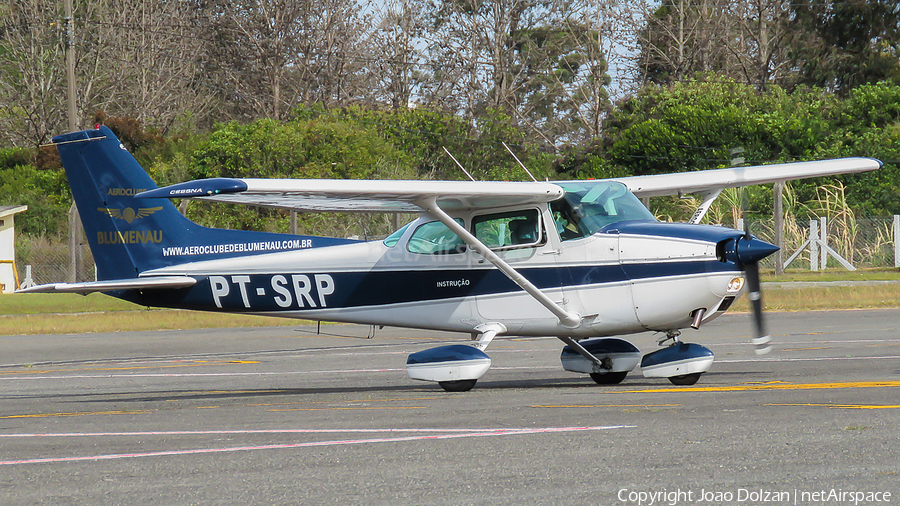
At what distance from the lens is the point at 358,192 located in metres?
9.44

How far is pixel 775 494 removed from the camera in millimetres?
4723

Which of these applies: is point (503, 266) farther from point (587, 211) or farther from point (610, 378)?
point (610, 378)

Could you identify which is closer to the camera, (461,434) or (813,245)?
(461,434)

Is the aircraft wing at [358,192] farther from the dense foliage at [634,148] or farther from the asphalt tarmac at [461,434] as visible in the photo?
the dense foliage at [634,148]

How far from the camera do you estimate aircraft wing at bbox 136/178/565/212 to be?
28.1 feet

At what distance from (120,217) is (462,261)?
445cm

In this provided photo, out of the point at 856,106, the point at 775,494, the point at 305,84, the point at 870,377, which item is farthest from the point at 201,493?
the point at 305,84

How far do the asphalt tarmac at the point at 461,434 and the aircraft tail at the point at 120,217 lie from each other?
4.99 feet

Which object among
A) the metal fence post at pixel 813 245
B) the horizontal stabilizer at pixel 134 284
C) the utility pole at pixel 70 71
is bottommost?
the metal fence post at pixel 813 245

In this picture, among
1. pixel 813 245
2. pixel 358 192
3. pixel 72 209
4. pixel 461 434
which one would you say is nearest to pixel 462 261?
pixel 358 192

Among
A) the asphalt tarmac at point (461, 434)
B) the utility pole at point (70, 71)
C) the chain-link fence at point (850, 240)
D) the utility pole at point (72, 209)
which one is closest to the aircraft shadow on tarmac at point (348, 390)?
the asphalt tarmac at point (461, 434)

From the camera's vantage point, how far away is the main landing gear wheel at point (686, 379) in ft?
31.0

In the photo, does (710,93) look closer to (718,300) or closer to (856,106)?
(856,106)

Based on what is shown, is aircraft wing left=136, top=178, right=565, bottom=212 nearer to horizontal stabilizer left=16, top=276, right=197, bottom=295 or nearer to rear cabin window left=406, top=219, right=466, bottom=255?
rear cabin window left=406, top=219, right=466, bottom=255
